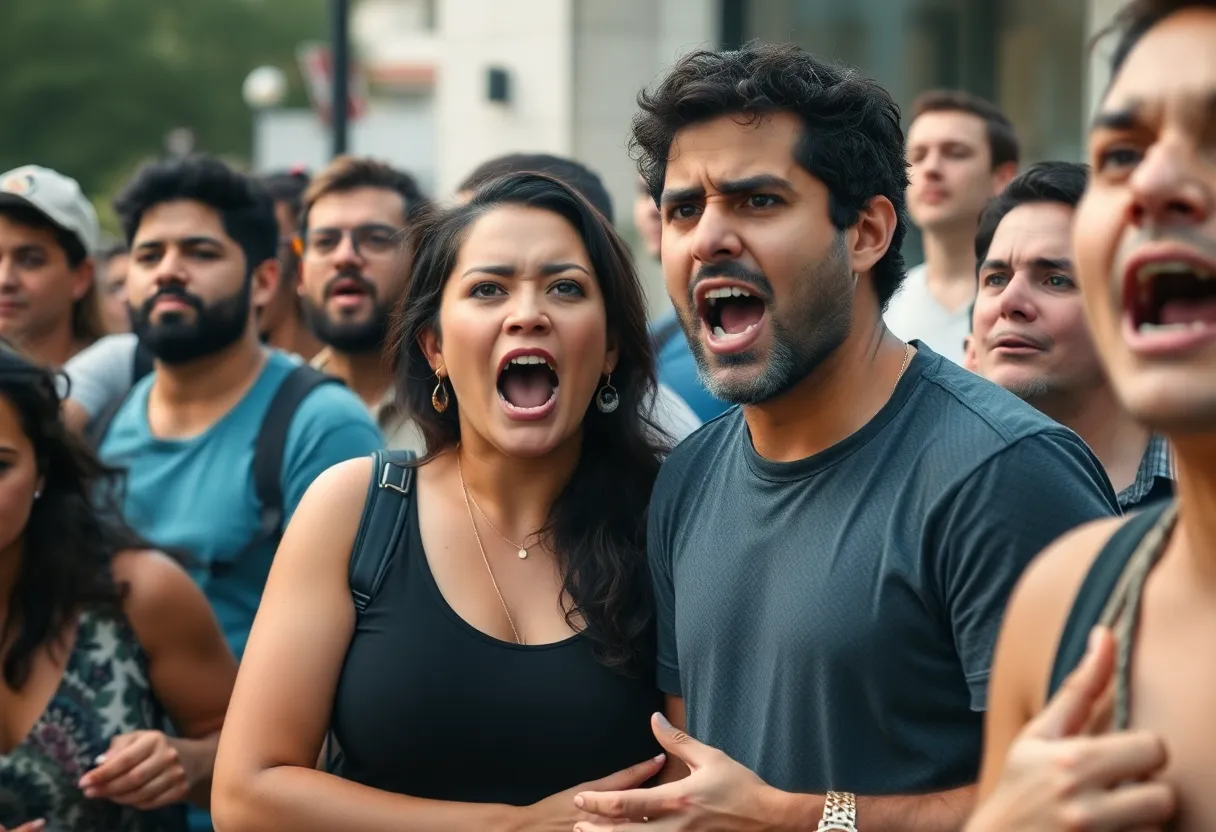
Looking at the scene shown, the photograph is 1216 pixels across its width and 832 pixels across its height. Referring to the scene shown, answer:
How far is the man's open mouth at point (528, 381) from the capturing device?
13.0 ft

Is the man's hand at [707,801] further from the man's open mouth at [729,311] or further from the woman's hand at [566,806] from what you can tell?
the man's open mouth at [729,311]

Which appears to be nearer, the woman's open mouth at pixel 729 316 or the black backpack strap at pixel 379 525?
the woman's open mouth at pixel 729 316

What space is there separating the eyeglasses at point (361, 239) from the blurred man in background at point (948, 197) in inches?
72.9

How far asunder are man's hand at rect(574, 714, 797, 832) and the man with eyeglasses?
3.35m

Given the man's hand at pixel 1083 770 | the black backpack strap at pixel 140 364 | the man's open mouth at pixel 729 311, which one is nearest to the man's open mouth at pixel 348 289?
the black backpack strap at pixel 140 364

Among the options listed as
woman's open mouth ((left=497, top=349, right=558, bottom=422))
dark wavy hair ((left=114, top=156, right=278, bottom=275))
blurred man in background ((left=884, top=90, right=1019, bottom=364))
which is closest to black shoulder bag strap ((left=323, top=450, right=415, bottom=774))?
woman's open mouth ((left=497, top=349, right=558, bottom=422))

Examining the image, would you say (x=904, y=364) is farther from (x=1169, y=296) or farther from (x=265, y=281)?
(x=265, y=281)

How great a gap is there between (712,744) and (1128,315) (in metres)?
1.45

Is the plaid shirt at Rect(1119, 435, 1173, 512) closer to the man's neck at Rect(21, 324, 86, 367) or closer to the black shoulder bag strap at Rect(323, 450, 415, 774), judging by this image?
the black shoulder bag strap at Rect(323, 450, 415, 774)

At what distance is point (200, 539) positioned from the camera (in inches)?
206

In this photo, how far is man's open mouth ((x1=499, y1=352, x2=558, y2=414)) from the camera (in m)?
3.96

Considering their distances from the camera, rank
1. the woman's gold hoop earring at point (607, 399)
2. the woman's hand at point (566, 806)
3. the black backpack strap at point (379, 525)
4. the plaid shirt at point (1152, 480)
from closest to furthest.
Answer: the woman's hand at point (566, 806) < the black backpack strap at point (379, 525) < the plaid shirt at point (1152, 480) < the woman's gold hoop earring at point (607, 399)

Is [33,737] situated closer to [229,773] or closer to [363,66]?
[229,773]

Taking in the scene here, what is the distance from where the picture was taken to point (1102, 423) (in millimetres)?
4242
